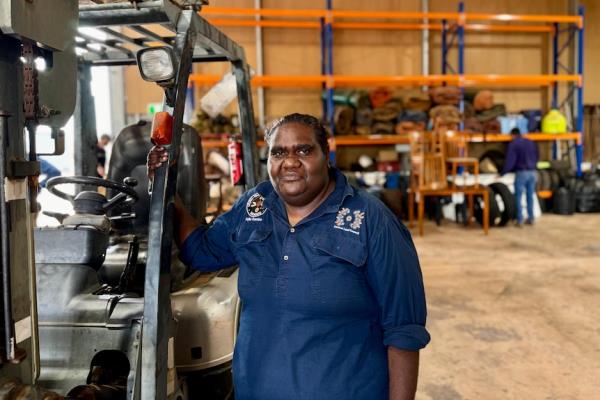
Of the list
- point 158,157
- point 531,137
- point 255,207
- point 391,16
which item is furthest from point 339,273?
point 531,137

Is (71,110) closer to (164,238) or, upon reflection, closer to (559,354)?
(164,238)

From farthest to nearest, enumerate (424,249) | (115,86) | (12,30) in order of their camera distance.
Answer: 1. (115,86)
2. (424,249)
3. (12,30)

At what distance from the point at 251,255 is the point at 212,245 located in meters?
0.31

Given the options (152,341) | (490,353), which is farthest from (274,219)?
(490,353)

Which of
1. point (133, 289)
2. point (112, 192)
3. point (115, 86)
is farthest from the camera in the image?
point (115, 86)

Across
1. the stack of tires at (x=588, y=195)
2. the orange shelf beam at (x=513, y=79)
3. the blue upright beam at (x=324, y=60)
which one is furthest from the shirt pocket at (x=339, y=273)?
the stack of tires at (x=588, y=195)

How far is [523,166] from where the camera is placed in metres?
11.8

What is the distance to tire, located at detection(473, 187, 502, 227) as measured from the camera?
11.5 metres

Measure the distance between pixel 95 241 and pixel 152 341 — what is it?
2.36 feet

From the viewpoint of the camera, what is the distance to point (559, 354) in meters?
4.70

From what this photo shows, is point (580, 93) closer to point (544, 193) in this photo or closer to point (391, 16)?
point (544, 193)

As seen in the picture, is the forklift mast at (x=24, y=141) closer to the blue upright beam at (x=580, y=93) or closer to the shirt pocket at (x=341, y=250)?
the shirt pocket at (x=341, y=250)

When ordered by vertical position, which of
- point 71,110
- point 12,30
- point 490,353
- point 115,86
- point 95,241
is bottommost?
point 490,353

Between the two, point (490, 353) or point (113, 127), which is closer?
point (490, 353)
